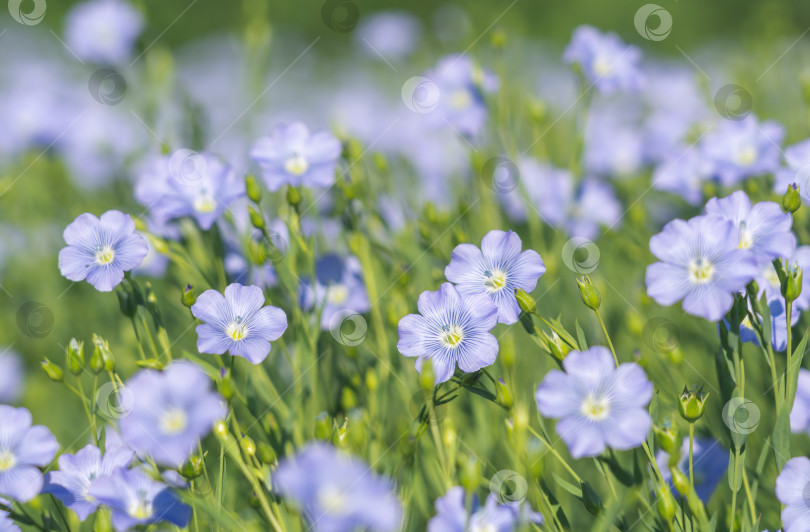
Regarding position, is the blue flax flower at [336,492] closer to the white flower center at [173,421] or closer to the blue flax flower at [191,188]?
the white flower center at [173,421]

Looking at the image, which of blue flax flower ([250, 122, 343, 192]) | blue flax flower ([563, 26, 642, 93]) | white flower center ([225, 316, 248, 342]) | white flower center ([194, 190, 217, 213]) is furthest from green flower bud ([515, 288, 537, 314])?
blue flax flower ([563, 26, 642, 93])

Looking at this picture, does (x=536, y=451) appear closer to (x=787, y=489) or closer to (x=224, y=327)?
(x=787, y=489)

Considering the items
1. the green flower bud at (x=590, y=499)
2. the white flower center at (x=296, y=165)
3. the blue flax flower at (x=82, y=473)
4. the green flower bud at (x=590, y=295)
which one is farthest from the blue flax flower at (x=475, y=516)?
the white flower center at (x=296, y=165)

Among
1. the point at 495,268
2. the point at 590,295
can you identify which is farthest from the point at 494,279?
the point at 590,295

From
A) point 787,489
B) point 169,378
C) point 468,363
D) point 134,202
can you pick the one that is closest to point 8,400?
point 134,202

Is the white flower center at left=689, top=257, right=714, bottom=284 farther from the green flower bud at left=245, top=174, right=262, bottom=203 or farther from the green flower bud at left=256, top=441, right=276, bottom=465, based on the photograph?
the green flower bud at left=245, top=174, right=262, bottom=203

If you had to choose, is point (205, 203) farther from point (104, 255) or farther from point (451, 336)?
point (451, 336)
